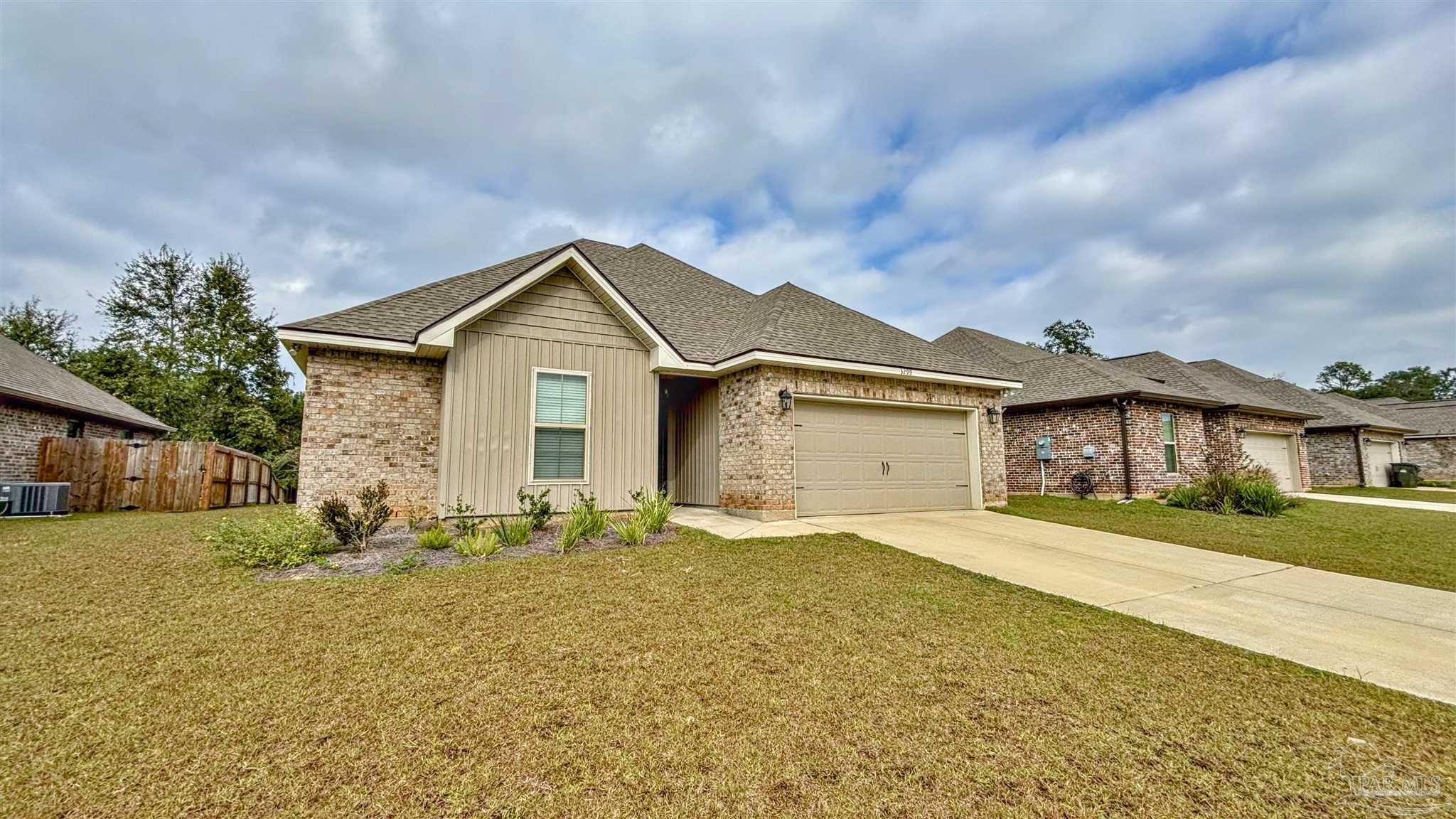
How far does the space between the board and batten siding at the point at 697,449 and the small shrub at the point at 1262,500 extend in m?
11.7

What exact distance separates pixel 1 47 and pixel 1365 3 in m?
23.7

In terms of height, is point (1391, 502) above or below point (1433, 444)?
below

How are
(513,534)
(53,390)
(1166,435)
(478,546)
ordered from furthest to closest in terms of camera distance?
1. (1166,435)
2. (53,390)
3. (513,534)
4. (478,546)

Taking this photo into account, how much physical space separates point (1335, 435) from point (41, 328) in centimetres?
6050

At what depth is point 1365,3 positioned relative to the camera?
779cm

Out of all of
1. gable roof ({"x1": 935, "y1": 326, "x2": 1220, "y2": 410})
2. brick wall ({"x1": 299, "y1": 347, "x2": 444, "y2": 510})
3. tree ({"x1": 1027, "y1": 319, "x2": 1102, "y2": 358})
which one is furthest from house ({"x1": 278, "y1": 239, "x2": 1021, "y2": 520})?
tree ({"x1": 1027, "y1": 319, "x2": 1102, "y2": 358})

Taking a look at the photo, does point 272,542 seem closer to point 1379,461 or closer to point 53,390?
point 53,390

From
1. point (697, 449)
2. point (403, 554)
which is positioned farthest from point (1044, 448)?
point (403, 554)

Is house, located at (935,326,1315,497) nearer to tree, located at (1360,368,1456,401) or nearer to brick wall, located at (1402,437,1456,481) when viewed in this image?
brick wall, located at (1402,437,1456,481)

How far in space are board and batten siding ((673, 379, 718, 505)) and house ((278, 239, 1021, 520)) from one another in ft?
0.15

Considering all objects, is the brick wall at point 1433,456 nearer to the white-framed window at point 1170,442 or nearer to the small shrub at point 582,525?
the white-framed window at point 1170,442

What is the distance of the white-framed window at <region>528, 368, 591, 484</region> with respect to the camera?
812 centimetres

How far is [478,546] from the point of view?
20.2 feet

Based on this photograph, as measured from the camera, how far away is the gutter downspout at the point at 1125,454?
1318 centimetres
